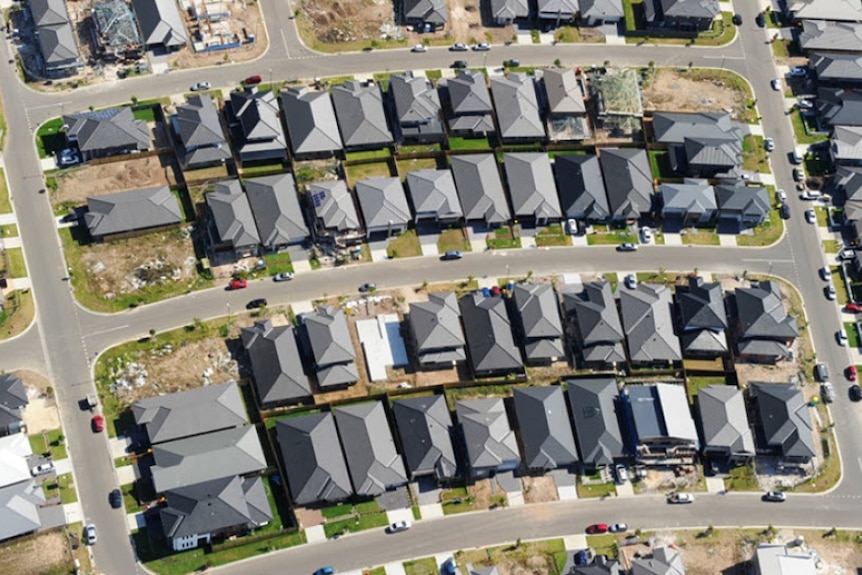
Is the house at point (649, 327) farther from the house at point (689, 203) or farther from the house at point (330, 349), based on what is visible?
the house at point (330, 349)

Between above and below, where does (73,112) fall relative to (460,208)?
above

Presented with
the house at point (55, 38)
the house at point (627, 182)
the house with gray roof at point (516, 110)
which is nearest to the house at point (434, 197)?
the house with gray roof at point (516, 110)

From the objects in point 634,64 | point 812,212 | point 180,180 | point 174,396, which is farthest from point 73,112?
point 812,212

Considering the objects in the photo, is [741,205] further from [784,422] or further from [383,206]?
[383,206]

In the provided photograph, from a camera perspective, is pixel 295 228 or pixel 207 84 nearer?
pixel 295 228

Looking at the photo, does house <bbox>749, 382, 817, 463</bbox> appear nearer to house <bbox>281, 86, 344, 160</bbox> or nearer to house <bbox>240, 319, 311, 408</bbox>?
house <bbox>240, 319, 311, 408</bbox>

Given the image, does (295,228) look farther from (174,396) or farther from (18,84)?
(18,84)
